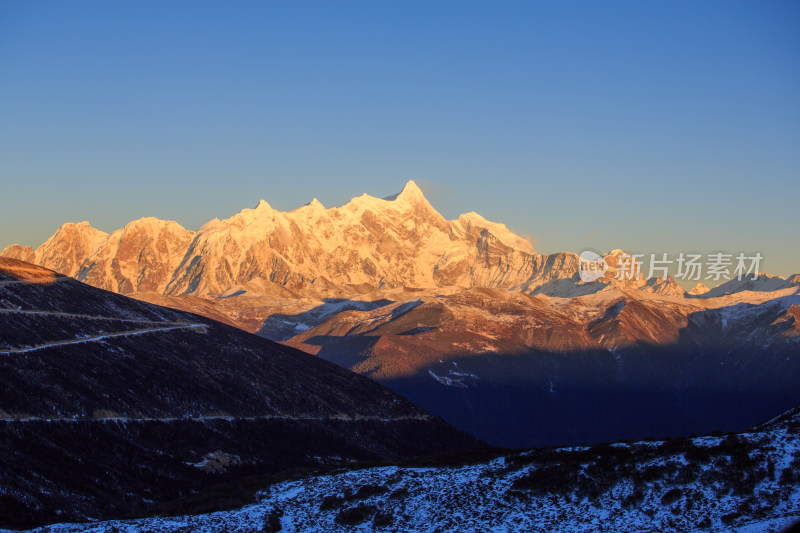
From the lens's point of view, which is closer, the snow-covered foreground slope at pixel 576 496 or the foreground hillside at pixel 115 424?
the snow-covered foreground slope at pixel 576 496

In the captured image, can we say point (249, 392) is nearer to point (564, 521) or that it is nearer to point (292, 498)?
point (292, 498)

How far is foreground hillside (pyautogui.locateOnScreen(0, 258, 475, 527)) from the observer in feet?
369

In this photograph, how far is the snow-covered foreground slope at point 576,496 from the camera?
251 ft

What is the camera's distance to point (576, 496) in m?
82.2

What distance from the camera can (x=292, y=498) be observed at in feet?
296

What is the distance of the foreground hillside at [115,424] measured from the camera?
113 metres

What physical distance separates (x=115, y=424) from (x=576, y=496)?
86488 millimetres

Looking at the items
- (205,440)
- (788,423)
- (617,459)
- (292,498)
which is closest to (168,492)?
(205,440)

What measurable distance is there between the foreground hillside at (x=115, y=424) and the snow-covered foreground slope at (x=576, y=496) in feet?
82.6

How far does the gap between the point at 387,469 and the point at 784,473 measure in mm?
38001

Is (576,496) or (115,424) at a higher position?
(576,496)

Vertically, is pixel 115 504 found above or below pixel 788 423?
below

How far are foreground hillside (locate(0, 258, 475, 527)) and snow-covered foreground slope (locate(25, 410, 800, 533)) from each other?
2519 centimetres

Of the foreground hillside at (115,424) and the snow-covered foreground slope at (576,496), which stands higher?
the snow-covered foreground slope at (576,496)
